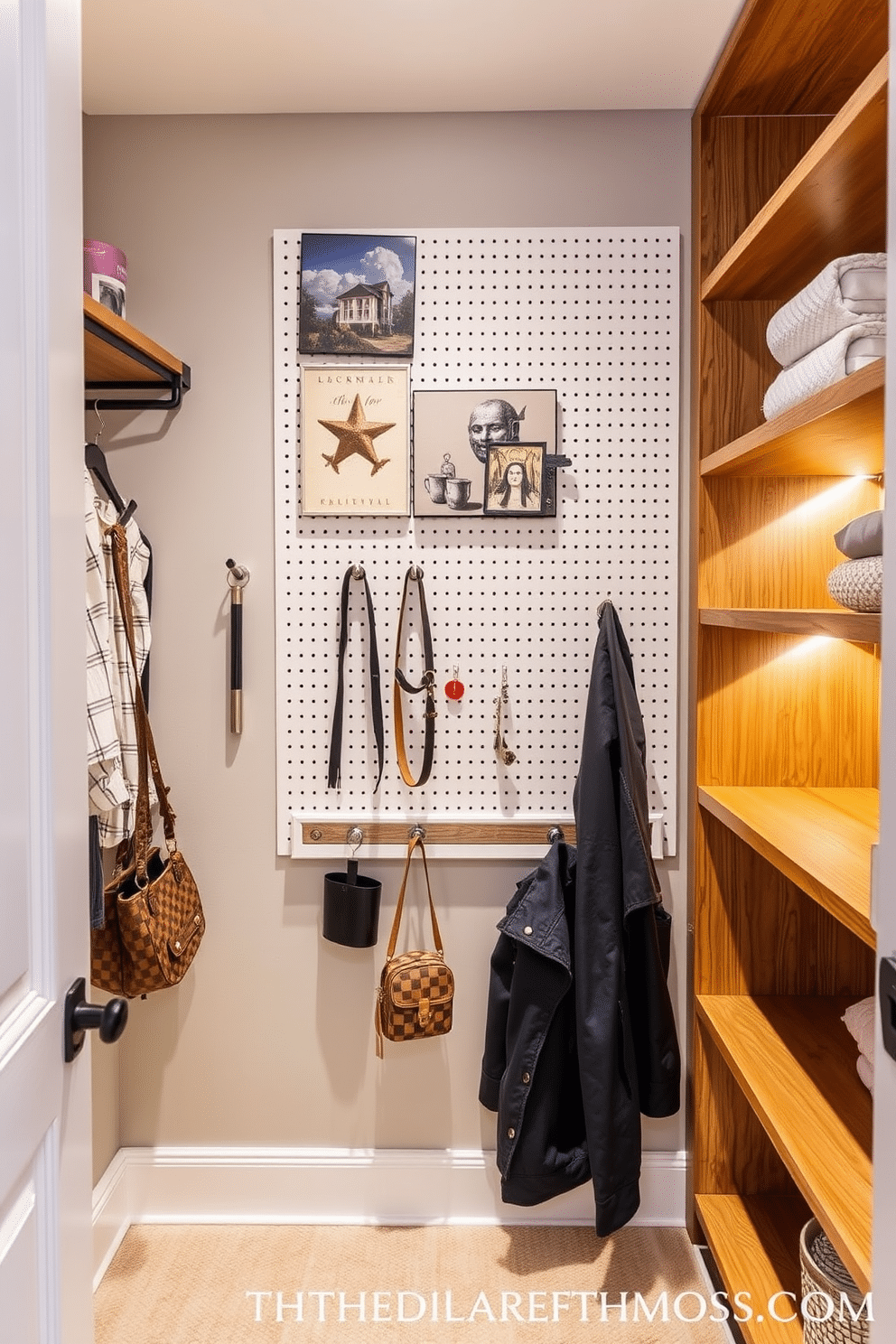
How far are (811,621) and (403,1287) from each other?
160 centimetres

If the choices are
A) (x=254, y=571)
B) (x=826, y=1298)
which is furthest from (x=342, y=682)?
(x=826, y=1298)

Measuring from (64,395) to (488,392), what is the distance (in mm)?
1203

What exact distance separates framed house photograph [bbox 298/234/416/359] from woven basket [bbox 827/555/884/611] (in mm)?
1118

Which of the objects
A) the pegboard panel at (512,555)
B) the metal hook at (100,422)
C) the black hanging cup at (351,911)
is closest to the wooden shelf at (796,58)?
the pegboard panel at (512,555)

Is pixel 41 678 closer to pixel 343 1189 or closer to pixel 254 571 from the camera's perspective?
pixel 254 571

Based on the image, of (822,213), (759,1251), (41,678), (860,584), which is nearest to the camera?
(41,678)

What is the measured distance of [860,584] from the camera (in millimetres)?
1249

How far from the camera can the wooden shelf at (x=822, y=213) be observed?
117cm

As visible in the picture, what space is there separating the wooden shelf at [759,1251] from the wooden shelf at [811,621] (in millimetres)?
1256

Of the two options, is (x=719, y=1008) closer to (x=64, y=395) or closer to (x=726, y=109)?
(x=64, y=395)

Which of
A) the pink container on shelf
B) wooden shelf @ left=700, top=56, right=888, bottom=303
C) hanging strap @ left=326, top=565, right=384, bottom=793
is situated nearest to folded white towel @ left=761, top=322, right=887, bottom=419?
wooden shelf @ left=700, top=56, right=888, bottom=303

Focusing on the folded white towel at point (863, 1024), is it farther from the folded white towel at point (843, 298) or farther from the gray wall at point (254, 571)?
the folded white towel at point (843, 298)

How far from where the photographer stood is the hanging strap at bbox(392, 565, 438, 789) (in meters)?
1.99

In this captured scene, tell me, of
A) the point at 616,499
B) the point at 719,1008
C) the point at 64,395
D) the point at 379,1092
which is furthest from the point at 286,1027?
the point at 64,395
